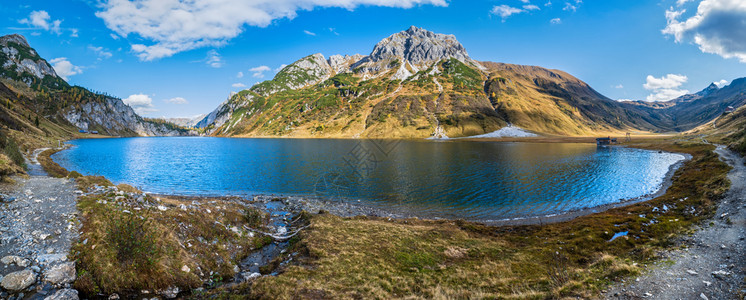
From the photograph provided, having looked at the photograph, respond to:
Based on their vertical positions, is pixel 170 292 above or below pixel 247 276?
above

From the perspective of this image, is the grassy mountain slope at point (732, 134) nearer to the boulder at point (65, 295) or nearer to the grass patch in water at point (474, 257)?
the grass patch in water at point (474, 257)

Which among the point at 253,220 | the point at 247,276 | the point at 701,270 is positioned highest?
the point at 701,270

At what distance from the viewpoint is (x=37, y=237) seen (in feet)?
38.0

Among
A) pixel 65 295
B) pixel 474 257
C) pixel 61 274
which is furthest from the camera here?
pixel 474 257

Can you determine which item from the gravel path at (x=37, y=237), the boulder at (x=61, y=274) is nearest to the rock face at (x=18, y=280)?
the gravel path at (x=37, y=237)

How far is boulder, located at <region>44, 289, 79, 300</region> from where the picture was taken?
Answer: 356 inches

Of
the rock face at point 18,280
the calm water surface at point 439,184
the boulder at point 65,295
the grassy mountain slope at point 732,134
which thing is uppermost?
the grassy mountain slope at point 732,134

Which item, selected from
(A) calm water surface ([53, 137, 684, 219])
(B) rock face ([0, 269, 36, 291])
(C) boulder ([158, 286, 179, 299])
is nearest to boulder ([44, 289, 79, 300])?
(B) rock face ([0, 269, 36, 291])

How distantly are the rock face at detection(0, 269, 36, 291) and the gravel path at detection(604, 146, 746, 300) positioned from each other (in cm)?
2238

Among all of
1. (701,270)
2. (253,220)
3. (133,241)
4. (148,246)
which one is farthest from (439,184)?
(133,241)

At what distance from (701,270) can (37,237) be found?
31.1 metres

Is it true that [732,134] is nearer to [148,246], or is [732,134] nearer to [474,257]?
[474,257]

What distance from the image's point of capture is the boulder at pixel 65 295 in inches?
356

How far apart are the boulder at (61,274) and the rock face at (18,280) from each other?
447mm
